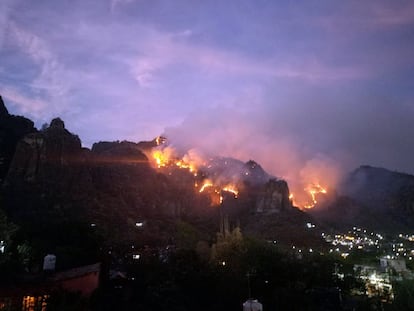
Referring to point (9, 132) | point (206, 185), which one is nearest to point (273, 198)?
point (206, 185)

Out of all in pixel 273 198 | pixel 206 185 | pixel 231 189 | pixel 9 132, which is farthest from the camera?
pixel 206 185

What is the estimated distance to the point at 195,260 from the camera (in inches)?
1650

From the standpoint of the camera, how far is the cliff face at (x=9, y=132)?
87.6 meters

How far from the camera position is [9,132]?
92312mm

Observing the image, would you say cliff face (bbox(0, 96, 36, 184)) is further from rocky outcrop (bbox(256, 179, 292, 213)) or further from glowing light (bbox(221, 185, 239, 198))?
rocky outcrop (bbox(256, 179, 292, 213))

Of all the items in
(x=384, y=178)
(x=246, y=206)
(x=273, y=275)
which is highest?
(x=384, y=178)

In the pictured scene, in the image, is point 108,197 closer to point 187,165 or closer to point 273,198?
point 273,198

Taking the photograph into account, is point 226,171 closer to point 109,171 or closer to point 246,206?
point 246,206

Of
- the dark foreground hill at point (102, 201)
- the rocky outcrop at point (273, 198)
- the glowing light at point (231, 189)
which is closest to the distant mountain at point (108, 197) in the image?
the dark foreground hill at point (102, 201)

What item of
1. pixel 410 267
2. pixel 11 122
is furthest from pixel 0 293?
pixel 11 122

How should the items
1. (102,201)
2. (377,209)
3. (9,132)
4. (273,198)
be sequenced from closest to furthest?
1. (102,201)
2. (9,132)
3. (273,198)
4. (377,209)

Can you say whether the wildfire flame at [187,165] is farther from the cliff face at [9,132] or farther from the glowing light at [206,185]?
the cliff face at [9,132]

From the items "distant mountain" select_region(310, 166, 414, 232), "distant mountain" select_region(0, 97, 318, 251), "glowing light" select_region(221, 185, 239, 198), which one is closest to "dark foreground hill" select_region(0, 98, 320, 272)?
"distant mountain" select_region(0, 97, 318, 251)

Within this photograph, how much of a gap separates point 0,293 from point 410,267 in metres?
67.4
